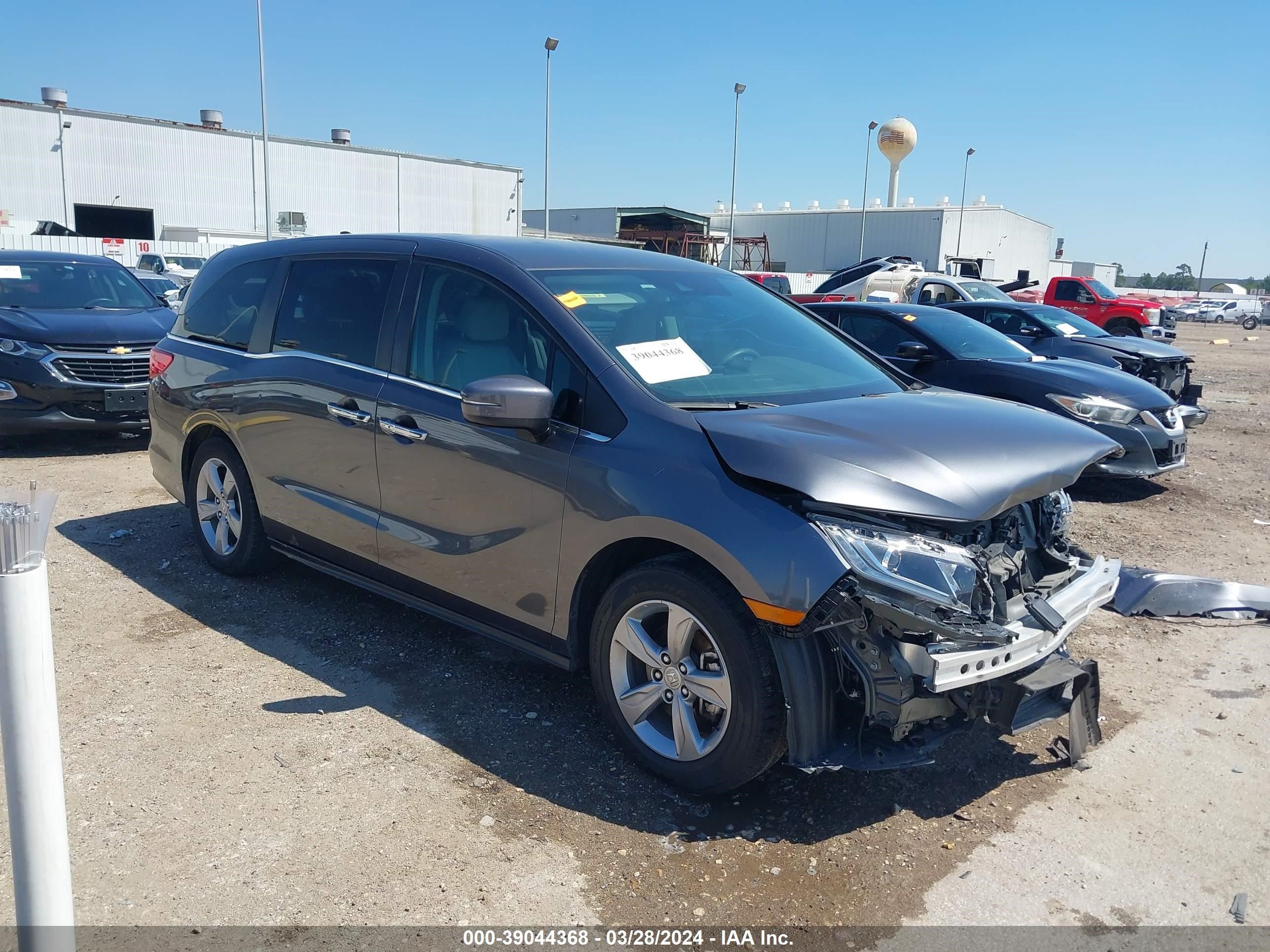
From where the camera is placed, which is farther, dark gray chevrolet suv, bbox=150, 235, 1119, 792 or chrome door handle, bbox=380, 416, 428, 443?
chrome door handle, bbox=380, 416, 428, 443

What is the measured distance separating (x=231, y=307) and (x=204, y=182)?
142ft

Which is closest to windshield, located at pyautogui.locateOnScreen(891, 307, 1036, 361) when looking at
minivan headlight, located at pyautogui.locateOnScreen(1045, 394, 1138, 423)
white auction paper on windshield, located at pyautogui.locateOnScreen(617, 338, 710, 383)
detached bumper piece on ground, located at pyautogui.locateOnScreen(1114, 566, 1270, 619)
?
minivan headlight, located at pyautogui.locateOnScreen(1045, 394, 1138, 423)

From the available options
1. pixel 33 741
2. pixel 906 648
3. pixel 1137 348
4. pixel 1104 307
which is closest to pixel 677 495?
pixel 906 648

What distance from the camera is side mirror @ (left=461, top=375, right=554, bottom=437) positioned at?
338 centimetres

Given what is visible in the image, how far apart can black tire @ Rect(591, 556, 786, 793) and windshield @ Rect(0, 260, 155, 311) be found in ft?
26.8

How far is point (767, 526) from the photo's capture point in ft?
9.70

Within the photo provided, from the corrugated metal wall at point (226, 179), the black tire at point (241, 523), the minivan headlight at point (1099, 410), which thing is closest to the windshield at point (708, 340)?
the black tire at point (241, 523)

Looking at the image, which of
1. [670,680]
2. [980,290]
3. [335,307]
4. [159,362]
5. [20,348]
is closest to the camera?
[670,680]

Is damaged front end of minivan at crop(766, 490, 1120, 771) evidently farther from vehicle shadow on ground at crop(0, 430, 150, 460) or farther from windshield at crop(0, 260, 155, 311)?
windshield at crop(0, 260, 155, 311)

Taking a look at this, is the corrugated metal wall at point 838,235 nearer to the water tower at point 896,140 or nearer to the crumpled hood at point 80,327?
the water tower at point 896,140

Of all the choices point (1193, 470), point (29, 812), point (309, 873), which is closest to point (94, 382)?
point (309, 873)

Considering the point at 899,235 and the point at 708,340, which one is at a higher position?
the point at 899,235

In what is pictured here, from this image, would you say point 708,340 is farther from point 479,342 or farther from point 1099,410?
point 1099,410

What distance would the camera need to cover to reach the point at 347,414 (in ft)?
14.3
